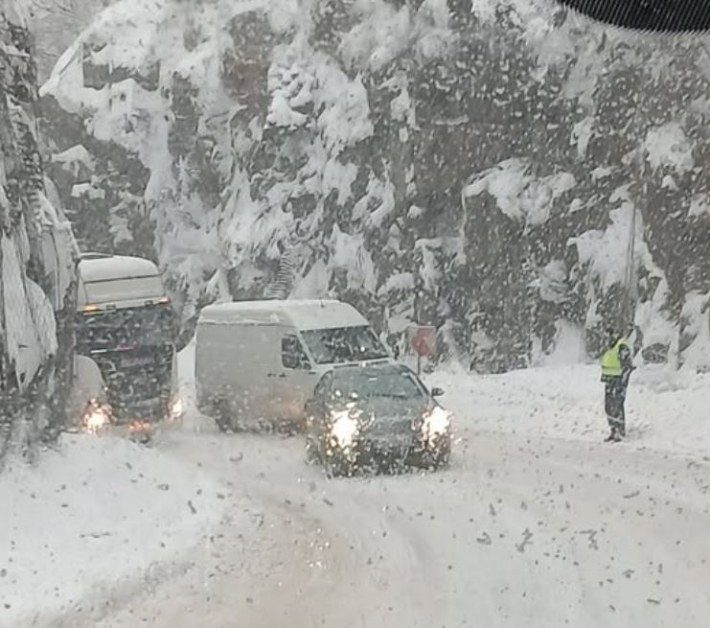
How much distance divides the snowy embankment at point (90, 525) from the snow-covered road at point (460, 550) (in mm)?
318

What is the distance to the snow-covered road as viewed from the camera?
315 inches

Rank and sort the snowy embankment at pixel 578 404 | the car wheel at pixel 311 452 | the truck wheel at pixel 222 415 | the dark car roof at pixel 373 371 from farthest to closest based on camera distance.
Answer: the truck wheel at pixel 222 415, the snowy embankment at pixel 578 404, the dark car roof at pixel 373 371, the car wheel at pixel 311 452

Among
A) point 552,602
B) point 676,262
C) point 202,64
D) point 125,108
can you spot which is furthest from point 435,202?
point 552,602

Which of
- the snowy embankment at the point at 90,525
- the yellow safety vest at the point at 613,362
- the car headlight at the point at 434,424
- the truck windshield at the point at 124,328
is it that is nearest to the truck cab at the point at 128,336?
the truck windshield at the point at 124,328

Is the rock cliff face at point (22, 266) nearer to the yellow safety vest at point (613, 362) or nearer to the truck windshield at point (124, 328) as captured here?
the truck windshield at point (124, 328)

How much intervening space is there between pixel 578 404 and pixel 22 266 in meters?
12.6

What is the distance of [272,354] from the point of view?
63.5ft

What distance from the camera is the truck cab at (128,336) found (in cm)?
1838

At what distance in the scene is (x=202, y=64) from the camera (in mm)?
35844

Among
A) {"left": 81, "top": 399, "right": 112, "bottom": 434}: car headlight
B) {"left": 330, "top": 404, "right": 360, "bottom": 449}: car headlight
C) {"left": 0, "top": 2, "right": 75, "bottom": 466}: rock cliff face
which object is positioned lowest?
{"left": 81, "top": 399, "right": 112, "bottom": 434}: car headlight

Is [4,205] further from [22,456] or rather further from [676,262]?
[676,262]

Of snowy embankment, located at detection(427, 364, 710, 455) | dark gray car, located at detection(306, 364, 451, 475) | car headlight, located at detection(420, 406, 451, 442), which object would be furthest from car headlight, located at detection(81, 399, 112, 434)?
snowy embankment, located at detection(427, 364, 710, 455)

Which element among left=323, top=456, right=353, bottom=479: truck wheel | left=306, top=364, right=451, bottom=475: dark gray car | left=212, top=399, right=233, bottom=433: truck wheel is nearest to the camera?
left=306, top=364, right=451, bottom=475: dark gray car

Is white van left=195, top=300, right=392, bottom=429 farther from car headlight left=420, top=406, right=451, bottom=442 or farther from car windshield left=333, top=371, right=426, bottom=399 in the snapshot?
car headlight left=420, top=406, right=451, bottom=442
